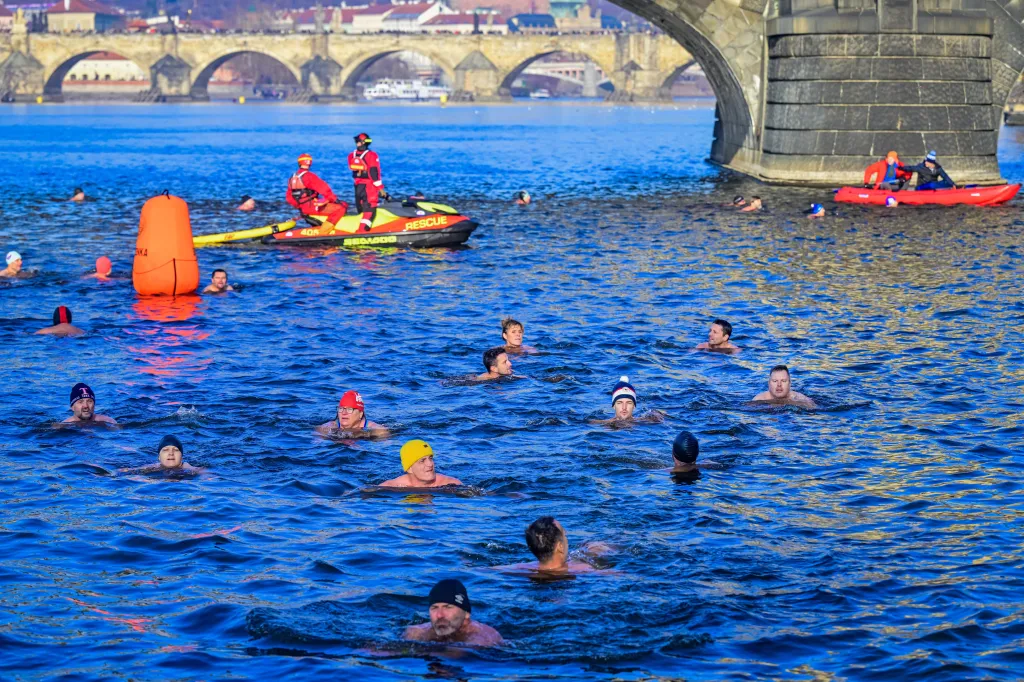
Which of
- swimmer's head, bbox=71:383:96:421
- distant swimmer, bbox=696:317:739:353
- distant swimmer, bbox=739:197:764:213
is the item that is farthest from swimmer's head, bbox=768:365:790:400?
distant swimmer, bbox=739:197:764:213

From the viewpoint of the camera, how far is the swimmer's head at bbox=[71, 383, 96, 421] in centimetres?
1590

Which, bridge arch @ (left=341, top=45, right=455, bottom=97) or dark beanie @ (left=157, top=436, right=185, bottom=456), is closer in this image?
dark beanie @ (left=157, top=436, right=185, bottom=456)

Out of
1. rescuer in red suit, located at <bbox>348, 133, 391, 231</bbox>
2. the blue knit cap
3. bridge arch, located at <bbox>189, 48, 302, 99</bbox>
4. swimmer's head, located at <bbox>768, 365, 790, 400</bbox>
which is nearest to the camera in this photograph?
the blue knit cap

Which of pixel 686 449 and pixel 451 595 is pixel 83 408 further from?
pixel 451 595

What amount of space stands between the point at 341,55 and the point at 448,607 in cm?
15165

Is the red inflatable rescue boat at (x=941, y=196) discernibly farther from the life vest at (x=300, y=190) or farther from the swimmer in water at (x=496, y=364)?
the swimmer in water at (x=496, y=364)

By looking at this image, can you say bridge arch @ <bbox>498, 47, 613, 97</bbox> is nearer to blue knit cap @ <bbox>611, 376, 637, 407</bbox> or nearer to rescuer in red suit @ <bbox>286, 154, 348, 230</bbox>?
rescuer in red suit @ <bbox>286, 154, 348, 230</bbox>

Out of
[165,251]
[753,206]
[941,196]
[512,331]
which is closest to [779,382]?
[512,331]

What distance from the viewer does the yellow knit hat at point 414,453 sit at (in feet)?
44.5

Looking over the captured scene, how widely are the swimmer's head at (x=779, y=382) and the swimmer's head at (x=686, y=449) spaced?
2516mm

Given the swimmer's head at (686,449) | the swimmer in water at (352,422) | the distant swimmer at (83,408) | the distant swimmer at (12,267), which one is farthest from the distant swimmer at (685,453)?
the distant swimmer at (12,267)

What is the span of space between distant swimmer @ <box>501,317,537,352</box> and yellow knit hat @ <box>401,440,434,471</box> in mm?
6071

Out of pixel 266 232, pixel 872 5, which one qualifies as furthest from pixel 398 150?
pixel 266 232

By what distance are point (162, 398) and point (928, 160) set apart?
25.4 m
